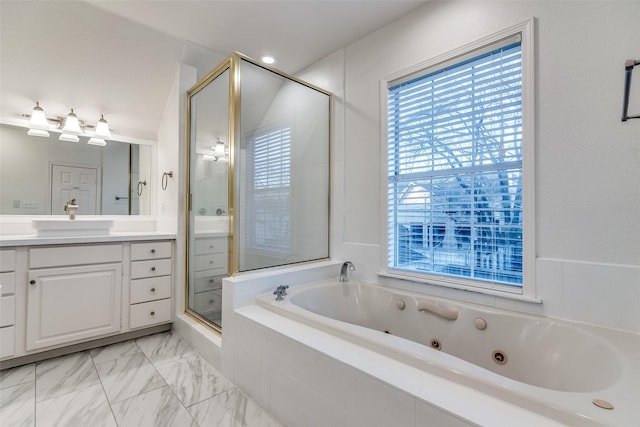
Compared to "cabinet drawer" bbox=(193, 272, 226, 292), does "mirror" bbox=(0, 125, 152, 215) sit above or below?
above

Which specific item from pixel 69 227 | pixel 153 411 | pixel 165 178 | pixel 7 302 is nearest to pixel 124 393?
pixel 153 411

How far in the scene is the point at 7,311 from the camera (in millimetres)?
1870

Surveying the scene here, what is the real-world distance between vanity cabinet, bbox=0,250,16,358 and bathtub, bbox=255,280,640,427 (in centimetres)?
159

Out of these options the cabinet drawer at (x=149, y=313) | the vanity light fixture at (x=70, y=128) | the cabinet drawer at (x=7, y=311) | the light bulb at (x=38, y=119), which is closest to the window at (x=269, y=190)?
the cabinet drawer at (x=149, y=313)

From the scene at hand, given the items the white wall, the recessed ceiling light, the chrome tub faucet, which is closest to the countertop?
the chrome tub faucet

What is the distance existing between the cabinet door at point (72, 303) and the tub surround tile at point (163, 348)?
0.26m

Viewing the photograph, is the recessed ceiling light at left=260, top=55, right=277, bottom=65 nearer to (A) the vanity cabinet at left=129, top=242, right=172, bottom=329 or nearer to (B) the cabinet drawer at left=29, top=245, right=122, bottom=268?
(A) the vanity cabinet at left=129, top=242, right=172, bottom=329

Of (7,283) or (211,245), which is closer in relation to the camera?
(7,283)

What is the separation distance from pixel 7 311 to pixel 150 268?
0.83m

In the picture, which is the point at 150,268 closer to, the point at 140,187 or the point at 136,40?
the point at 140,187

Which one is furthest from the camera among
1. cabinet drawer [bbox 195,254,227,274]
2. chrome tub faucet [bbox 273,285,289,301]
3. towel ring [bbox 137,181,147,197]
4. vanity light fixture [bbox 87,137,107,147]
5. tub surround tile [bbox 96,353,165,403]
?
towel ring [bbox 137,181,147,197]

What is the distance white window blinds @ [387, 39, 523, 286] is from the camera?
5.52 feet

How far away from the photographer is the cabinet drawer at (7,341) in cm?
185

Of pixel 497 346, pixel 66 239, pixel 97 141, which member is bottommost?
pixel 497 346
